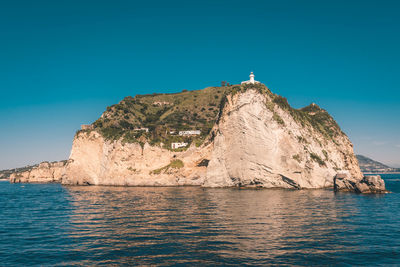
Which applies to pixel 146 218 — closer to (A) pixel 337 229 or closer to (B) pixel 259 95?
(A) pixel 337 229

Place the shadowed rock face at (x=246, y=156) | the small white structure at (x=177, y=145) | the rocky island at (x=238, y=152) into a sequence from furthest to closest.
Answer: the small white structure at (x=177, y=145), the rocky island at (x=238, y=152), the shadowed rock face at (x=246, y=156)

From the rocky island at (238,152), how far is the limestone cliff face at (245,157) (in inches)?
7.4

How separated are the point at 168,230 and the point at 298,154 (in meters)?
42.6

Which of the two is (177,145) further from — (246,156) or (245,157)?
(246,156)

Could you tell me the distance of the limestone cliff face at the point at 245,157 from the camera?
192 ft

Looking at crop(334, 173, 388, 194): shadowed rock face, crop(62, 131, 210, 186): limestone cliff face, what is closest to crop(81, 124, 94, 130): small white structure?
crop(62, 131, 210, 186): limestone cliff face

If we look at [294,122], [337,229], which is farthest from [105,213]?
[294,122]

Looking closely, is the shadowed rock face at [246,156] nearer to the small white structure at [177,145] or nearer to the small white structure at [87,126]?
the small white structure at [177,145]

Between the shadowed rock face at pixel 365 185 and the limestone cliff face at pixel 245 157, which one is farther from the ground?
the limestone cliff face at pixel 245 157

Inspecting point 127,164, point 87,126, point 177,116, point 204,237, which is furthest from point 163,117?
point 204,237

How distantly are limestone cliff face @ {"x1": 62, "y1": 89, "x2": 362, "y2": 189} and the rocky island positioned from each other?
0.19 meters

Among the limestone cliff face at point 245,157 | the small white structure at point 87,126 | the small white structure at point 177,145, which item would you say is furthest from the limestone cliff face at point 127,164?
the small white structure at point 87,126

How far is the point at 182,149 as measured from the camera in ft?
256

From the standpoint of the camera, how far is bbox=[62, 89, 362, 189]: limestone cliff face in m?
58.5
